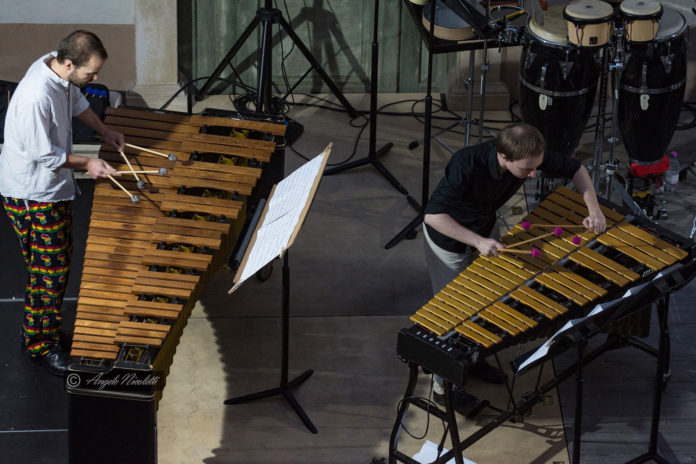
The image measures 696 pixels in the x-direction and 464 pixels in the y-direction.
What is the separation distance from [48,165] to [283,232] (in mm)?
1218

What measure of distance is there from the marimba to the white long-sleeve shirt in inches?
66.8

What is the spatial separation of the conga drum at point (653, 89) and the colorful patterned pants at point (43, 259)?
339cm

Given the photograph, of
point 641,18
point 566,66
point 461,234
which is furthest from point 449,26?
point 461,234

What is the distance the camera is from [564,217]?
486cm

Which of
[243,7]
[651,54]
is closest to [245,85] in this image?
[243,7]

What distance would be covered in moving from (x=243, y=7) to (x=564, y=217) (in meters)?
3.67

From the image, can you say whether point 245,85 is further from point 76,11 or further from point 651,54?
point 651,54

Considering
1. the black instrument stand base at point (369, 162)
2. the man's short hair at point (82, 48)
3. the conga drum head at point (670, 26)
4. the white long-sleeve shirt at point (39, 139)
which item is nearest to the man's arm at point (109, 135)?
the white long-sleeve shirt at point (39, 139)

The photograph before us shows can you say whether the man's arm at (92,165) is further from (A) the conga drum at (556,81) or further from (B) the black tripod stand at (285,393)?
(A) the conga drum at (556,81)

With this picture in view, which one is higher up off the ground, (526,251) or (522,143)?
Answer: (522,143)

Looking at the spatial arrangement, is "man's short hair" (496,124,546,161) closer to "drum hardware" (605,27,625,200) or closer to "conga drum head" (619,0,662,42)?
"drum hardware" (605,27,625,200)

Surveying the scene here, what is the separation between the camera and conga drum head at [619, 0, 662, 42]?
6.17m

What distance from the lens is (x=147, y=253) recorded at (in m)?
4.50

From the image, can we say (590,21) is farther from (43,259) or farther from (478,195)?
(43,259)
